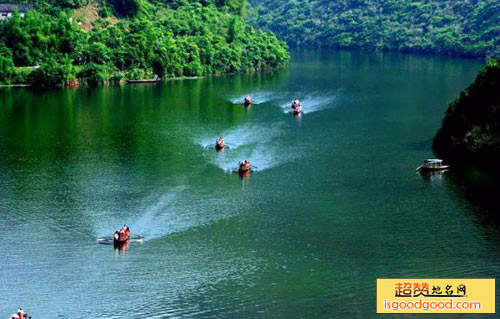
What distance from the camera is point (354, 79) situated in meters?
170

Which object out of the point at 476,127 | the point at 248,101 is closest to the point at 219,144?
the point at 476,127

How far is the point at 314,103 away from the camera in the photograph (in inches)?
5433

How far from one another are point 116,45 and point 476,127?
302 feet

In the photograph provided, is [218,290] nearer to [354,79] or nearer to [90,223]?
[90,223]

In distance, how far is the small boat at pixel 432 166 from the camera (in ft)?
296

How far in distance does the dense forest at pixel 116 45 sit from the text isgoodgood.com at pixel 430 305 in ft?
357

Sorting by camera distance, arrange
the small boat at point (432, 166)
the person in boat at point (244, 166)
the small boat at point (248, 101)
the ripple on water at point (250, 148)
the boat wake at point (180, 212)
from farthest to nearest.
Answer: the small boat at point (248, 101) → the ripple on water at point (250, 148) → the person in boat at point (244, 166) → the small boat at point (432, 166) → the boat wake at point (180, 212)

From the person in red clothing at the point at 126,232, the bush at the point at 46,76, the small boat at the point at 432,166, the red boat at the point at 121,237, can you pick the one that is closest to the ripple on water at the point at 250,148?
the small boat at the point at 432,166

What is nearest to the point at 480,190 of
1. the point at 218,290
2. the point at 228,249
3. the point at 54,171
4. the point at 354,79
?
the point at 228,249

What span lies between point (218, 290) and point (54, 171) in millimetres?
36573

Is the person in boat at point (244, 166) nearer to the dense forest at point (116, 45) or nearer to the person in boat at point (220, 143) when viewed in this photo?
the person in boat at point (220, 143)

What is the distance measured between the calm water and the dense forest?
86.7 feet

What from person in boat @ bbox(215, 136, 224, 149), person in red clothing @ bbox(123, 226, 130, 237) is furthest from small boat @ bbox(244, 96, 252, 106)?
person in red clothing @ bbox(123, 226, 130, 237)

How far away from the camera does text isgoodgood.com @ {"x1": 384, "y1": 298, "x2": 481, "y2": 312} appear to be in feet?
185
